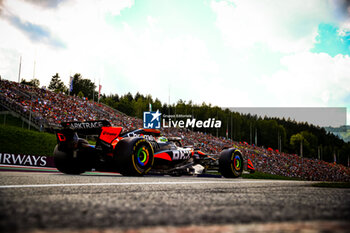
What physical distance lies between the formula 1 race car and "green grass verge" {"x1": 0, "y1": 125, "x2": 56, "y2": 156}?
15835mm

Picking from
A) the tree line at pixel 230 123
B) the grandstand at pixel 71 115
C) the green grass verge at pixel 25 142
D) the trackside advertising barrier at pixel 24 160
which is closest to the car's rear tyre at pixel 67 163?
the trackside advertising barrier at pixel 24 160

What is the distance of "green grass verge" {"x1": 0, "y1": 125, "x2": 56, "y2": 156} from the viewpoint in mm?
20719

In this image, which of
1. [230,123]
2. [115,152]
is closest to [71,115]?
[115,152]

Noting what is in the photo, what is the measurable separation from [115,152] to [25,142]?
19176 mm

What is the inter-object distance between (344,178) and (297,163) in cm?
1317

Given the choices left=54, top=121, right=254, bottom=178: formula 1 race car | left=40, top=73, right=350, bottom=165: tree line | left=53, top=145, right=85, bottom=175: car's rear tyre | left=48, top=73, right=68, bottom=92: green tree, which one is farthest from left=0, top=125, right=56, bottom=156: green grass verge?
left=48, top=73, right=68, bottom=92: green tree

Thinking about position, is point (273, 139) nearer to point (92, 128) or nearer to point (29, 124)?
point (29, 124)

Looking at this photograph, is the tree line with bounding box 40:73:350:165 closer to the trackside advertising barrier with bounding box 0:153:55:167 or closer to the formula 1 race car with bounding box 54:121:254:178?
the trackside advertising barrier with bounding box 0:153:55:167

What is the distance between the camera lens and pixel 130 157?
6.12 meters

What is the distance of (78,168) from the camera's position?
734cm

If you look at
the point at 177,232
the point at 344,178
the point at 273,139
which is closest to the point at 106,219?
the point at 177,232

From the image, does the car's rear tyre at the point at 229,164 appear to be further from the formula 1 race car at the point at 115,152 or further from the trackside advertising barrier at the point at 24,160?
the trackside advertising barrier at the point at 24,160

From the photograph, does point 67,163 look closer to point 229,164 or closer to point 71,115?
point 229,164

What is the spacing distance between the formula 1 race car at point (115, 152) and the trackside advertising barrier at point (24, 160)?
1051cm
